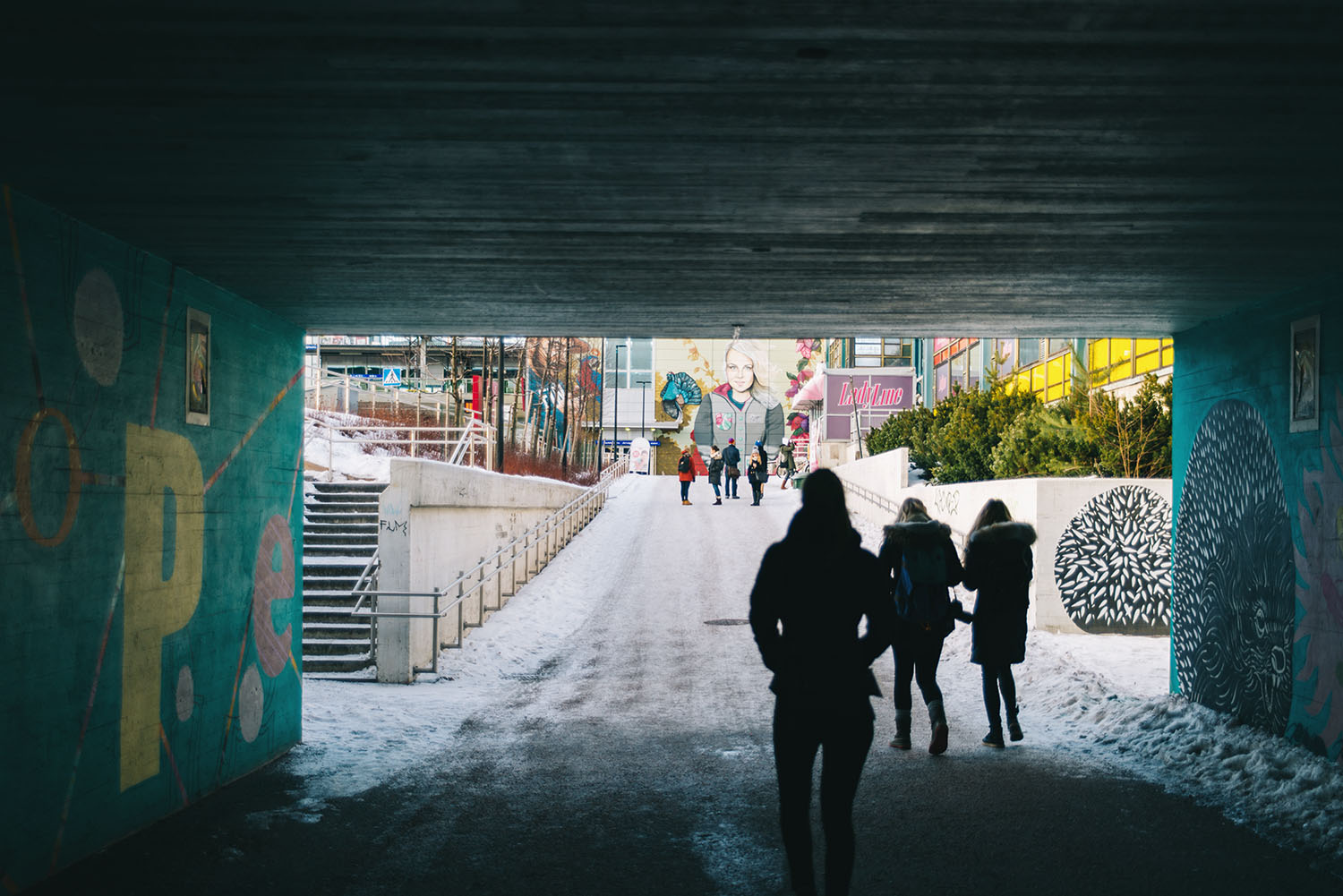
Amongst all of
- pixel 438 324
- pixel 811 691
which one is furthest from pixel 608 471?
pixel 811 691

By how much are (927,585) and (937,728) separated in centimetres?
115

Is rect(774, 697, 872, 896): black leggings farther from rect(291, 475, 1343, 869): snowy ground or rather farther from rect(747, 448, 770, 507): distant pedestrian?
rect(747, 448, 770, 507): distant pedestrian

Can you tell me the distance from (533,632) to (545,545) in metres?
6.26

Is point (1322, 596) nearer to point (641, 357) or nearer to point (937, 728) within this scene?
point (937, 728)

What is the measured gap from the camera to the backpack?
26.1 ft

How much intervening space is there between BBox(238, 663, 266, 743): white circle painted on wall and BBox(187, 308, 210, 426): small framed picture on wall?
1.98 m

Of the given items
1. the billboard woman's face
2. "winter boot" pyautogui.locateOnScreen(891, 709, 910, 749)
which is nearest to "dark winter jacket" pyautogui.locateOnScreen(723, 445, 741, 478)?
"winter boot" pyautogui.locateOnScreen(891, 709, 910, 749)

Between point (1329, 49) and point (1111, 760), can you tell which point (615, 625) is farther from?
point (1329, 49)

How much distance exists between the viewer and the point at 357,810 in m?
6.94

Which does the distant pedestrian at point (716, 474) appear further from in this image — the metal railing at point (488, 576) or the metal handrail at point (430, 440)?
the metal handrail at point (430, 440)

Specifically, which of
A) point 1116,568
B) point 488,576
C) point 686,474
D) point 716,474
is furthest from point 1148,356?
point 716,474

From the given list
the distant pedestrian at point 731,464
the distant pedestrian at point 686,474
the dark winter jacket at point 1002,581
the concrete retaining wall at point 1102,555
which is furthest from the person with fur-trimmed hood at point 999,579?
the distant pedestrian at point 686,474

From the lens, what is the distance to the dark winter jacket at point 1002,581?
8172mm

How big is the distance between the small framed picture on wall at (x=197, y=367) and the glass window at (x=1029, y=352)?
81.2 feet
